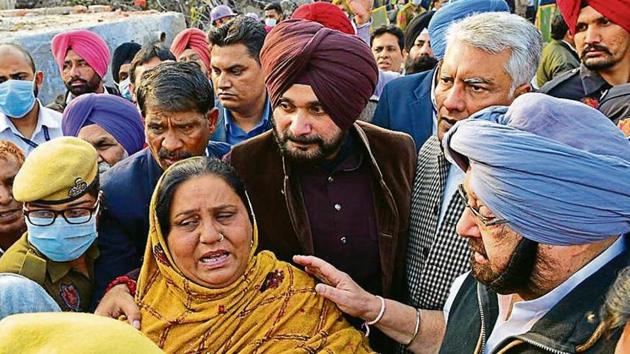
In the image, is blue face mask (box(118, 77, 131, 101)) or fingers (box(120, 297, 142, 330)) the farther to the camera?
blue face mask (box(118, 77, 131, 101))

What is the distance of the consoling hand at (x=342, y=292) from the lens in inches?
90.0

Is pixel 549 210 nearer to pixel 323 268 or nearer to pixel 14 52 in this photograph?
pixel 323 268

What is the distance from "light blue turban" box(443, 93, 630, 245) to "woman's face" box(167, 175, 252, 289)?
1021 millimetres

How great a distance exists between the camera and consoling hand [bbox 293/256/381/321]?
2287 mm

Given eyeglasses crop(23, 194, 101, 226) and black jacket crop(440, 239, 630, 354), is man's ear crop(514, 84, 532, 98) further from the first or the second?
eyeglasses crop(23, 194, 101, 226)

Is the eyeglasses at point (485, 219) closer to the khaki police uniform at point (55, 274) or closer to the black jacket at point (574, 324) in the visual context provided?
the black jacket at point (574, 324)

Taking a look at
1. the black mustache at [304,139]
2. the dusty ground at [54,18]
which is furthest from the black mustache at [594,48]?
the dusty ground at [54,18]

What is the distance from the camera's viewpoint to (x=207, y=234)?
228 cm

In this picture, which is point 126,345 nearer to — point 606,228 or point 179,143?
point 606,228

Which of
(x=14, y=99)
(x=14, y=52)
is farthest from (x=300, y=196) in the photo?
(x=14, y=52)

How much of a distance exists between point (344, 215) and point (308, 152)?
0.28 m

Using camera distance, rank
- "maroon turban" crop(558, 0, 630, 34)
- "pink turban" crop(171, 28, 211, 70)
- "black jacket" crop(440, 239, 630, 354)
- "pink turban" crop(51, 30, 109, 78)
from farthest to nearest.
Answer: "pink turban" crop(171, 28, 211, 70), "pink turban" crop(51, 30, 109, 78), "maroon turban" crop(558, 0, 630, 34), "black jacket" crop(440, 239, 630, 354)

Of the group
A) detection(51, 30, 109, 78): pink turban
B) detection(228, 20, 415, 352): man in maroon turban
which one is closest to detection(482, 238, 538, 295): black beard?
detection(228, 20, 415, 352): man in maroon turban

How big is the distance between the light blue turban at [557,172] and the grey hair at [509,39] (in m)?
0.97
